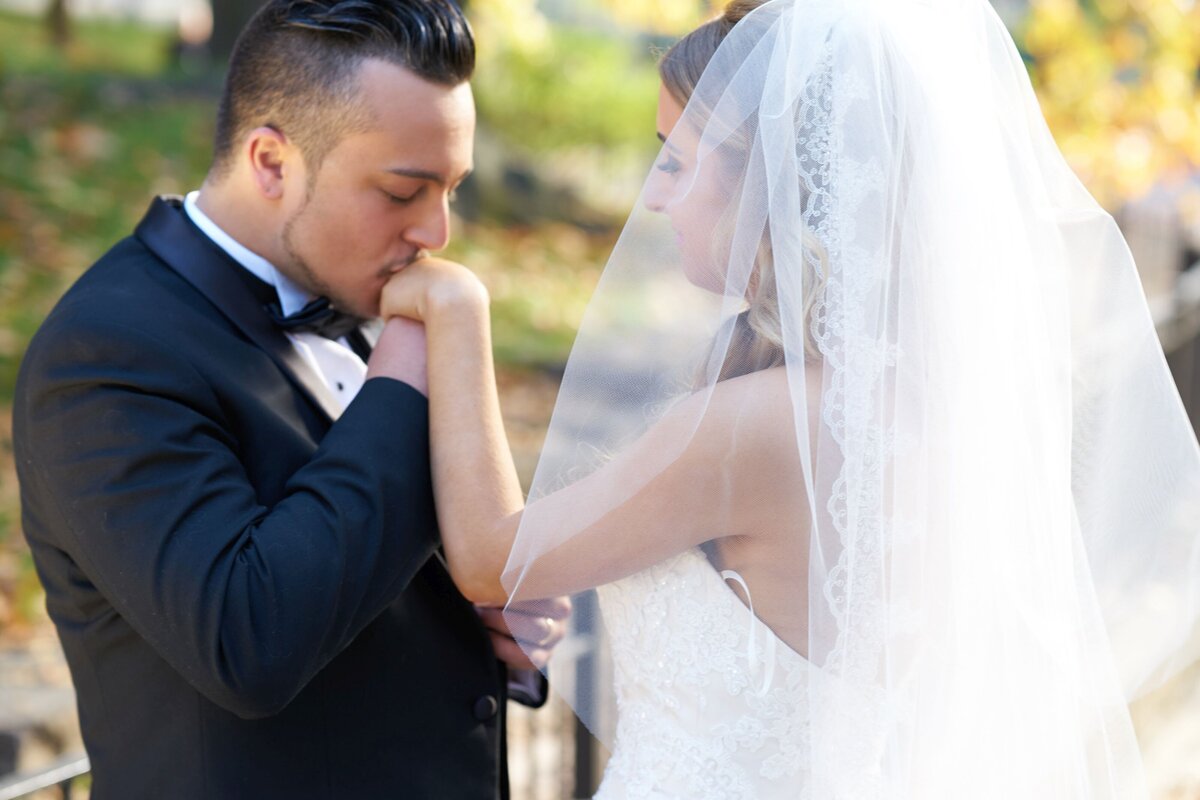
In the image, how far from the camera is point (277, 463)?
7.29 ft

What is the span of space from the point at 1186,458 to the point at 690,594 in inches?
38.9

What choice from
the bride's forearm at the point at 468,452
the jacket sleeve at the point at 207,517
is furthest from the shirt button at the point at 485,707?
the jacket sleeve at the point at 207,517

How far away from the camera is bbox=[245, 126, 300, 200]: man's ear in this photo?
8.09 ft

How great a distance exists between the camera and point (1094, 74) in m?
6.20

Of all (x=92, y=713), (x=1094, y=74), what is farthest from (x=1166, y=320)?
(x=92, y=713)

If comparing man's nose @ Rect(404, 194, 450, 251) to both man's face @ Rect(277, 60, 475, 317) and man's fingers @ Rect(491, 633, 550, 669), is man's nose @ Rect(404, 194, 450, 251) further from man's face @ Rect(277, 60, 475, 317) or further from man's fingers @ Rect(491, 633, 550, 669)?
man's fingers @ Rect(491, 633, 550, 669)

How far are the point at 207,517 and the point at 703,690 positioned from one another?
2.98 ft

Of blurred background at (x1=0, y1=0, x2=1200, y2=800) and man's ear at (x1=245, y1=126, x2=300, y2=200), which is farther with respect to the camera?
blurred background at (x1=0, y1=0, x2=1200, y2=800)

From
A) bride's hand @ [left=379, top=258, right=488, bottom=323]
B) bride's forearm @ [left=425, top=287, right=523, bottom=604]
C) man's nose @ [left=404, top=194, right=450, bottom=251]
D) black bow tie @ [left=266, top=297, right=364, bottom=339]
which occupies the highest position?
man's nose @ [left=404, top=194, right=450, bottom=251]

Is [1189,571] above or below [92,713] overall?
above

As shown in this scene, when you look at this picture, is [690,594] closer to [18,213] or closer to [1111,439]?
[1111,439]

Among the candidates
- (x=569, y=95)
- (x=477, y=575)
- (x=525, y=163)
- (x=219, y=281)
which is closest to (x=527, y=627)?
(x=477, y=575)

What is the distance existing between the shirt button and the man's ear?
108 centimetres

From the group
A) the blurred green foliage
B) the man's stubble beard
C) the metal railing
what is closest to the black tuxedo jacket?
the man's stubble beard
